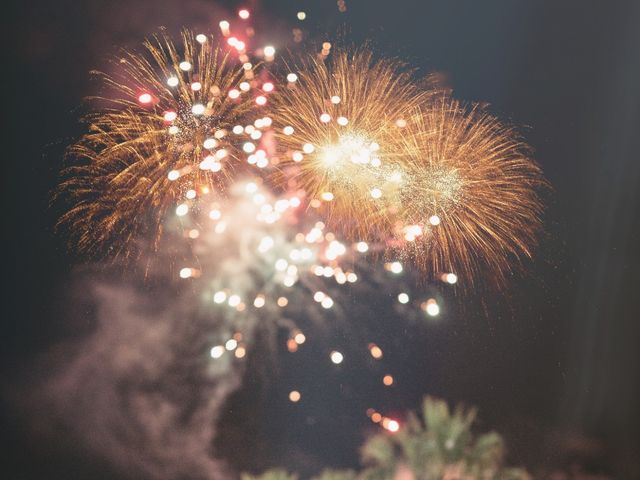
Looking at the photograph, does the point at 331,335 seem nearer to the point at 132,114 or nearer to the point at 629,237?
the point at 132,114

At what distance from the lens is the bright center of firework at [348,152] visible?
5.26 m

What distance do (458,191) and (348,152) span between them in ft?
3.55

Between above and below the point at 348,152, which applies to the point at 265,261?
below

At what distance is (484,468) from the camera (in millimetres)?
3924

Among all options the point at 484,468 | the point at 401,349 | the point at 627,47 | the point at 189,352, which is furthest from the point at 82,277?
the point at 627,47

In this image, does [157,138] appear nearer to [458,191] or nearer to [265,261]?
[265,261]

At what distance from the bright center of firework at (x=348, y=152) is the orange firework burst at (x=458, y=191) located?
0.99 feet

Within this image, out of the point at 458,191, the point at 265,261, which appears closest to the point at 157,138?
the point at 265,261

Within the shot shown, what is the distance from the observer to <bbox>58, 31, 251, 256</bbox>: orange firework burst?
519 centimetres

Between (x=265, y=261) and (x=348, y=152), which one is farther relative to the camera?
(x=265, y=261)

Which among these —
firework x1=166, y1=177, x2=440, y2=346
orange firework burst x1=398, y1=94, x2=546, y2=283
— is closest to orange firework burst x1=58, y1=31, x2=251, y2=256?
firework x1=166, y1=177, x2=440, y2=346

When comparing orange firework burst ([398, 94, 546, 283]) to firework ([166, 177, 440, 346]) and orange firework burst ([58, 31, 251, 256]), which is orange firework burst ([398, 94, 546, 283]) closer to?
firework ([166, 177, 440, 346])

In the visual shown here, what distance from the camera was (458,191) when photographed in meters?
5.38

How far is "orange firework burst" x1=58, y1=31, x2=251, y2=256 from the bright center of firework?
84 centimetres
